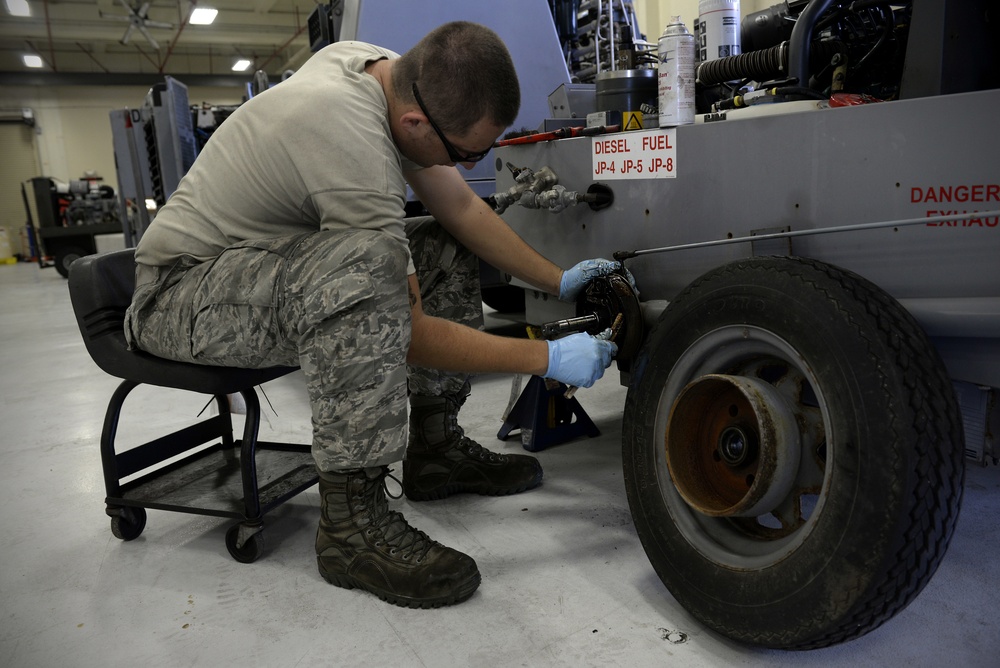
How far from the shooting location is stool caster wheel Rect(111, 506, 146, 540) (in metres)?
1.53

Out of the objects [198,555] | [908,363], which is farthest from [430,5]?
[908,363]

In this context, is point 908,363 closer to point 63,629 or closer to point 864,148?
point 864,148

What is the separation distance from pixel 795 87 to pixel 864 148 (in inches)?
11.6

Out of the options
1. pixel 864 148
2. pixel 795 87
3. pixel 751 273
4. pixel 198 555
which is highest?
pixel 795 87

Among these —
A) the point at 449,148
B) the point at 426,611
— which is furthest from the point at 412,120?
the point at 426,611

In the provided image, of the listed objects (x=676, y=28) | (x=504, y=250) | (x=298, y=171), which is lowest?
(x=504, y=250)

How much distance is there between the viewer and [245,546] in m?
1.41

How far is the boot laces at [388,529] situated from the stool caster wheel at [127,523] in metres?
0.58

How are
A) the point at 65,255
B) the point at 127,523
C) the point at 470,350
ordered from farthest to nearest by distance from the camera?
the point at 65,255, the point at 127,523, the point at 470,350

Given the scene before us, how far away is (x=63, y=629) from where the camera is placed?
4.04 ft

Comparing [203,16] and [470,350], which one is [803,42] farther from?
[203,16]

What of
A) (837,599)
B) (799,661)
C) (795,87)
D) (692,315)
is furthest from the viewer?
(795,87)

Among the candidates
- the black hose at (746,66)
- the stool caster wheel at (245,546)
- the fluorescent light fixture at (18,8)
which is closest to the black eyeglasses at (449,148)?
the black hose at (746,66)

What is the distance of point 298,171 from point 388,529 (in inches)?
26.2
